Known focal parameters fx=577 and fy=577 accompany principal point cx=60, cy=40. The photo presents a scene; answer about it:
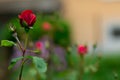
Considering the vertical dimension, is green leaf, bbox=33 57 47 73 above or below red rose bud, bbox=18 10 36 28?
below

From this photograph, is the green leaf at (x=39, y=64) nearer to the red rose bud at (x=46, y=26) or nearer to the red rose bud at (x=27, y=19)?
the red rose bud at (x=27, y=19)

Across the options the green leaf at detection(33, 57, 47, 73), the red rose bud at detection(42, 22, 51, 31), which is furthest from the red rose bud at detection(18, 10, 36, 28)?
the red rose bud at detection(42, 22, 51, 31)

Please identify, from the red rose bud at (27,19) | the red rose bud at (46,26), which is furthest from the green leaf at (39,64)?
the red rose bud at (46,26)

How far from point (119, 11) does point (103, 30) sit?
2.72 ft

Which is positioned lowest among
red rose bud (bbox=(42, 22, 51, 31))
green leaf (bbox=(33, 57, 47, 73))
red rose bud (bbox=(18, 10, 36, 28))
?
red rose bud (bbox=(42, 22, 51, 31))

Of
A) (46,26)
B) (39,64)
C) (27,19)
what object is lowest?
(46,26)

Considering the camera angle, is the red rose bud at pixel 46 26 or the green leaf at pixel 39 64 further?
the red rose bud at pixel 46 26

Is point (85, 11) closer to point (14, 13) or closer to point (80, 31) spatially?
point (80, 31)

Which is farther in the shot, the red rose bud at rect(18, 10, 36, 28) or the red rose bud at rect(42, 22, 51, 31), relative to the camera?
the red rose bud at rect(42, 22, 51, 31)

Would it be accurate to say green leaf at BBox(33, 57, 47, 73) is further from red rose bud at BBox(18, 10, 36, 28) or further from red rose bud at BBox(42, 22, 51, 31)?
red rose bud at BBox(42, 22, 51, 31)

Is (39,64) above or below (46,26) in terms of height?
above

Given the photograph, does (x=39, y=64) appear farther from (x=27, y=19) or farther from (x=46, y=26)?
(x=46, y=26)

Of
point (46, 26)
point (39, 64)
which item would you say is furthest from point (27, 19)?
point (46, 26)

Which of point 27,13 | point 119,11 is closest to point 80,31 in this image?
point 119,11
